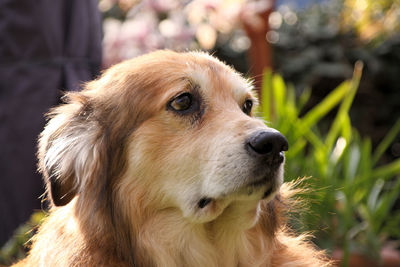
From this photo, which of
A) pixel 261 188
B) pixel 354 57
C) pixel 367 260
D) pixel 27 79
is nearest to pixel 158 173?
pixel 261 188

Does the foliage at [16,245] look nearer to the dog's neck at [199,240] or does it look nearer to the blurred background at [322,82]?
the blurred background at [322,82]

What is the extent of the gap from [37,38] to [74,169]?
1.47 meters

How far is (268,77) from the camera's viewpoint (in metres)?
4.04

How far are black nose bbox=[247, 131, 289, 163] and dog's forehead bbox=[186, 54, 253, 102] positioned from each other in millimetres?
436

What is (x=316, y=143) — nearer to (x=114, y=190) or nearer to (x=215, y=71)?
(x=215, y=71)

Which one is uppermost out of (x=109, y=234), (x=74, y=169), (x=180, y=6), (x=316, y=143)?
(x=74, y=169)

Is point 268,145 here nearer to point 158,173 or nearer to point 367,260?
point 158,173

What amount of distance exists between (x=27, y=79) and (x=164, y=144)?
5.43ft

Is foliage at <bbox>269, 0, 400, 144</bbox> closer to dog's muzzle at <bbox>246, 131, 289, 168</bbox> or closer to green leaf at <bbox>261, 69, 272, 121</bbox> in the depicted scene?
green leaf at <bbox>261, 69, 272, 121</bbox>

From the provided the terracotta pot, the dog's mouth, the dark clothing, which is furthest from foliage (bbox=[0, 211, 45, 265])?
the terracotta pot

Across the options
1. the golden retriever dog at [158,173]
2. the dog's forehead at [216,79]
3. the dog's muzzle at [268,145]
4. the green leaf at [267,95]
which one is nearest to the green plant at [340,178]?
the green leaf at [267,95]

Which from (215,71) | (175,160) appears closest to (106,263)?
(175,160)

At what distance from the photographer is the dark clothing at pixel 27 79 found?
337 centimetres

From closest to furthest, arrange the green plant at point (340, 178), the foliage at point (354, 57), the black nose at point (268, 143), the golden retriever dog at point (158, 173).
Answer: the black nose at point (268, 143) < the golden retriever dog at point (158, 173) < the green plant at point (340, 178) < the foliage at point (354, 57)
